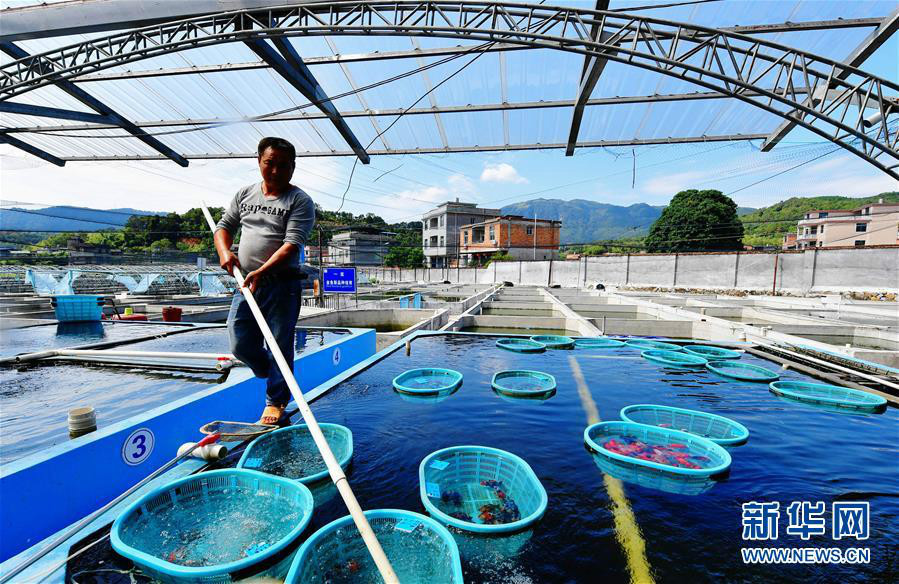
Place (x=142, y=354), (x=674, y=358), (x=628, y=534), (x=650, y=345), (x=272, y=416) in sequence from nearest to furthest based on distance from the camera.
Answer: (x=628, y=534)
(x=272, y=416)
(x=142, y=354)
(x=674, y=358)
(x=650, y=345)

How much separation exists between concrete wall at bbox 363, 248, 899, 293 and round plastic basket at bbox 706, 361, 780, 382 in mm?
20927

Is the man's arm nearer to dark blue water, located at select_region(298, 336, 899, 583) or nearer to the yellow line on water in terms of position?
dark blue water, located at select_region(298, 336, 899, 583)

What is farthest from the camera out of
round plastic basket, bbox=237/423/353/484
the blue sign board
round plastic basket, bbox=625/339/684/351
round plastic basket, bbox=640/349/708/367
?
the blue sign board

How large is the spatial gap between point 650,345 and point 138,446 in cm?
560

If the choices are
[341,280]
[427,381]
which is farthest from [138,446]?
[341,280]

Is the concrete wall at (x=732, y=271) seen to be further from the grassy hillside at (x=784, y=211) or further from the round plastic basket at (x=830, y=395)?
the grassy hillside at (x=784, y=211)

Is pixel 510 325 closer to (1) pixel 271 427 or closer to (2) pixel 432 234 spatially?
(1) pixel 271 427

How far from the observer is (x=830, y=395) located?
317cm

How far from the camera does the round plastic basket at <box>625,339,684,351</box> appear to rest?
490cm

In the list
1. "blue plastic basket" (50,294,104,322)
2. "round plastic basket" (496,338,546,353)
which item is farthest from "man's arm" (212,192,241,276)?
"blue plastic basket" (50,294,104,322)

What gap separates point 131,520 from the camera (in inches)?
51.0

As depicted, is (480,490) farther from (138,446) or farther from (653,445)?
(138,446)

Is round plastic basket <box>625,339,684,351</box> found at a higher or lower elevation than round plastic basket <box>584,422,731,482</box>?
lower

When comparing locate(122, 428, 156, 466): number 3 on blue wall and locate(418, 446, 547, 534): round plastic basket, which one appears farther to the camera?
locate(122, 428, 156, 466): number 3 on blue wall
